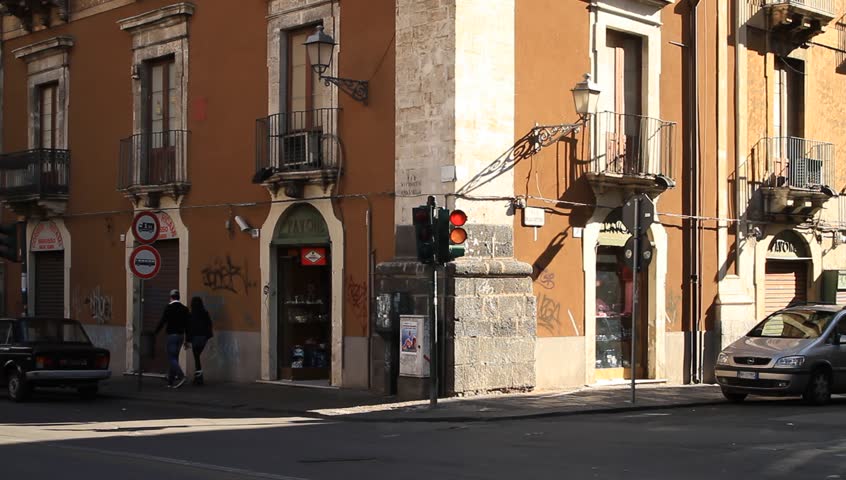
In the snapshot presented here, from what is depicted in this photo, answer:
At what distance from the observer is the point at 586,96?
1897cm

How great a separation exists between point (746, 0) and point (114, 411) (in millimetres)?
14662

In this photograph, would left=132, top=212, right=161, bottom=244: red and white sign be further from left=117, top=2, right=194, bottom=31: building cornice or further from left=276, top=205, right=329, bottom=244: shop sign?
left=117, top=2, right=194, bottom=31: building cornice

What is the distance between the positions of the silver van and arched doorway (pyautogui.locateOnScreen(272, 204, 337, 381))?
6.93m

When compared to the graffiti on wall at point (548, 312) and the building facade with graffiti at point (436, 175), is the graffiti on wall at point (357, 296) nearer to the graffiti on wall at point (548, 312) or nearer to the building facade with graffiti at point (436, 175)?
the building facade with graffiti at point (436, 175)

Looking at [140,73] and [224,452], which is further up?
[140,73]

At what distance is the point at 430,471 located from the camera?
1037cm

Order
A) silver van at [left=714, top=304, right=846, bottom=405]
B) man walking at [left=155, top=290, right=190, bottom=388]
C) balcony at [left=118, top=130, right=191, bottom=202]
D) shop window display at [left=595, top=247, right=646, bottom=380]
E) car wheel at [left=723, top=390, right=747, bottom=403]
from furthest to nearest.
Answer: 1. balcony at [left=118, top=130, right=191, bottom=202]
2. man walking at [left=155, top=290, right=190, bottom=388]
3. shop window display at [left=595, top=247, right=646, bottom=380]
4. car wheel at [left=723, top=390, right=747, bottom=403]
5. silver van at [left=714, top=304, right=846, bottom=405]

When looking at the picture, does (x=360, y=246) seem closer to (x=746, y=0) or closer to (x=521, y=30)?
(x=521, y=30)

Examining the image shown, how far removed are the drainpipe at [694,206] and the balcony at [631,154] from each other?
0.79 meters

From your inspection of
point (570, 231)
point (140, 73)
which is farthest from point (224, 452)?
point (140, 73)

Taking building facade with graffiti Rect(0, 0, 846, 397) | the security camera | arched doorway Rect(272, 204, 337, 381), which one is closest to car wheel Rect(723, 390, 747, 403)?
building facade with graffiti Rect(0, 0, 846, 397)

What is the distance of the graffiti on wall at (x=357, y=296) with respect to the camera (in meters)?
19.2

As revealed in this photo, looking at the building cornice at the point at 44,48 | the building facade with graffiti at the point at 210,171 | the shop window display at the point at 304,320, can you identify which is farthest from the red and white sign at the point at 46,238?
the shop window display at the point at 304,320

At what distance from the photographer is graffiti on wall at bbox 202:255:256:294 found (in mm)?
21453
